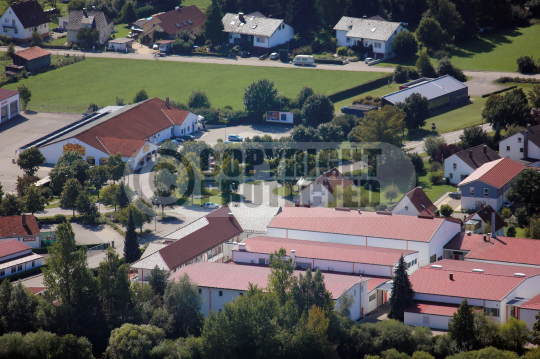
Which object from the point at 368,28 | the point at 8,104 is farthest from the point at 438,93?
the point at 8,104

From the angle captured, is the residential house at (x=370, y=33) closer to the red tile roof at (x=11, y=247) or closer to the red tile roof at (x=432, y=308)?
the red tile roof at (x=11, y=247)

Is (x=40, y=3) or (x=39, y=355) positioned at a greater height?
(x=40, y=3)

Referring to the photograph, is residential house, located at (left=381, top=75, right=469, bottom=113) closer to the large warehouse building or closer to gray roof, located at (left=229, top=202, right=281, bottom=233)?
the large warehouse building

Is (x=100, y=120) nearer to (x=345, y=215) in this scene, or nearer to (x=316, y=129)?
(x=316, y=129)

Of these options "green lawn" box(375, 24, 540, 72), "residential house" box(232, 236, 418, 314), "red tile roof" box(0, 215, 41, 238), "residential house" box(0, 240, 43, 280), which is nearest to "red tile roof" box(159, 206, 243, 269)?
"residential house" box(232, 236, 418, 314)

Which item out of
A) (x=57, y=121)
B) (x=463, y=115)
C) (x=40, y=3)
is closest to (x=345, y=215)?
(x=463, y=115)

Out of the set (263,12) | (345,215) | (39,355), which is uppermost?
(263,12)

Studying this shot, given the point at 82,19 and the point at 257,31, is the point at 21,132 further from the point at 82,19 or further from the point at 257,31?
the point at 257,31

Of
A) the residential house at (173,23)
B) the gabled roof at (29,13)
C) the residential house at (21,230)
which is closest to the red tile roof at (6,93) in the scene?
the gabled roof at (29,13)
